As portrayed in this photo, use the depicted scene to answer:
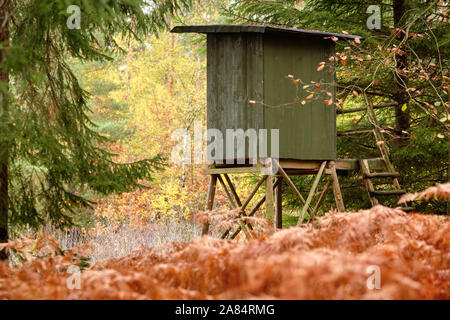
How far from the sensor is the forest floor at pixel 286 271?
232cm

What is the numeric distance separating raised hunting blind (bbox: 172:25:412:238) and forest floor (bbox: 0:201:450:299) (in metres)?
4.57

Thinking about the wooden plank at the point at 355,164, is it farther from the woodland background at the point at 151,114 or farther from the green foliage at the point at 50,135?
the green foliage at the point at 50,135

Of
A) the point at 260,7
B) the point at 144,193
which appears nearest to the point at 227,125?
the point at 260,7

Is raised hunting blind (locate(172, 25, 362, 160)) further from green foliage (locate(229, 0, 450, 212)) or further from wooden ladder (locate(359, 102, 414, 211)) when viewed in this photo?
green foliage (locate(229, 0, 450, 212))

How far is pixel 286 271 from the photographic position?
2.36 meters

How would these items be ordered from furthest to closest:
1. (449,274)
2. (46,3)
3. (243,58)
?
(243,58), (46,3), (449,274)

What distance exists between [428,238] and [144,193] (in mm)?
14098

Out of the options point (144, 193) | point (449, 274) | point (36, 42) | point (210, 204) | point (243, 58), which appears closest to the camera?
point (449, 274)

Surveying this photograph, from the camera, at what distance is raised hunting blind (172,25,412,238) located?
810cm

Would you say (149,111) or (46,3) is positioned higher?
(149,111)

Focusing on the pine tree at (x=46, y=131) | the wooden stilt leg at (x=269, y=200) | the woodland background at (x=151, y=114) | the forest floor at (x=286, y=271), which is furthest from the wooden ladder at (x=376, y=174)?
the forest floor at (x=286, y=271)

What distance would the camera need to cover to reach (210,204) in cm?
887
